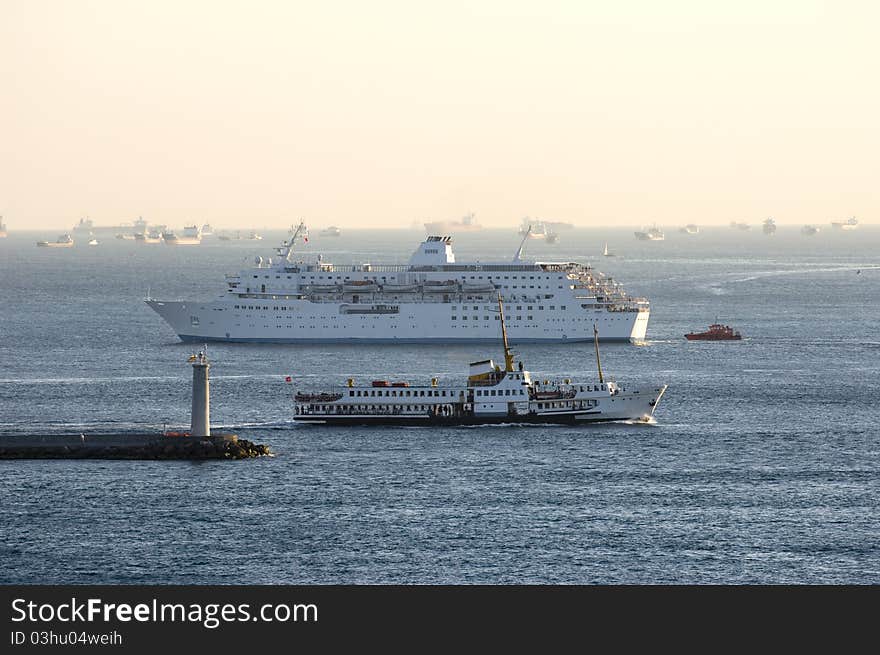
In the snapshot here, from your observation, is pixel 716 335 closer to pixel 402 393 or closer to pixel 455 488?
pixel 402 393

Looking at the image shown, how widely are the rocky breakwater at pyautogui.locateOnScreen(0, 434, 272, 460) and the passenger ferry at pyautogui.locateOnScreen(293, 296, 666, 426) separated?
8.10 meters

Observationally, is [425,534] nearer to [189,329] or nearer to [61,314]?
[189,329]

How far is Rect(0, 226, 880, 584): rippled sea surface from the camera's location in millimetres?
41969

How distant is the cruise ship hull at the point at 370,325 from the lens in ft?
340

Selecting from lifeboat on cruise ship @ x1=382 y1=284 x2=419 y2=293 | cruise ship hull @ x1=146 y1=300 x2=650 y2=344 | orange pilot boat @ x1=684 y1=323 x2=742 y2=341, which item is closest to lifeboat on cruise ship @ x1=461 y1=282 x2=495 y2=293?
cruise ship hull @ x1=146 y1=300 x2=650 y2=344

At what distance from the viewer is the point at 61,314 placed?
123 meters

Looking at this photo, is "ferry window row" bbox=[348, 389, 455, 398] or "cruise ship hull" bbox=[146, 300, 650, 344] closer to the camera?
"ferry window row" bbox=[348, 389, 455, 398]

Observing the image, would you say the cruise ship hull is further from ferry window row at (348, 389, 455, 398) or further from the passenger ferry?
ferry window row at (348, 389, 455, 398)

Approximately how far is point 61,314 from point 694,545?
286 ft

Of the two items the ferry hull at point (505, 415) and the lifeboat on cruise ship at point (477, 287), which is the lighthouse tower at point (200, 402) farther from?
the lifeboat on cruise ship at point (477, 287)

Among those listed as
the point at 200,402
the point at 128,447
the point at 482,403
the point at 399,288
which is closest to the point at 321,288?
the point at 399,288

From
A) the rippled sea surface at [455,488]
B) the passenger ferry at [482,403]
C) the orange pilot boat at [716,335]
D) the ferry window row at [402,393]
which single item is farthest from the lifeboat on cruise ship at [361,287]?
the ferry window row at [402,393]

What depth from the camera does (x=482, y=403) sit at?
64.6 m

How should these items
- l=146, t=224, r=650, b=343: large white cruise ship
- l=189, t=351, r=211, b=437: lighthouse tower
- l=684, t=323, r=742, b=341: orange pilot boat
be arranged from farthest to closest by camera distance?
1. l=146, t=224, r=650, b=343: large white cruise ship
2. l=684, t=323, r=742, b=341: orange pilot boat
3. l=189, t=351, r=211, b=437: lighthouse tower
